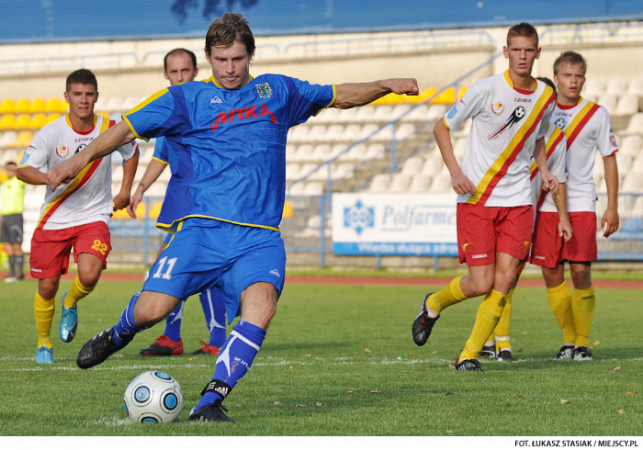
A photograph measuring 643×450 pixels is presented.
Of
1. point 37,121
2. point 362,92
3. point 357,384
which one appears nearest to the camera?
point 362,92

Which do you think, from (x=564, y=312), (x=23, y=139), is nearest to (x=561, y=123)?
(x=564, y=312)

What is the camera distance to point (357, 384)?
6.58 meters

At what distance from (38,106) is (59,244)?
24.3 meters

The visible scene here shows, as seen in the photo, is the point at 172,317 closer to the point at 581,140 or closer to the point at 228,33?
the point at 581,140

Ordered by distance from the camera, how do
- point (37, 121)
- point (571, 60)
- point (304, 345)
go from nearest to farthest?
point (571, 60), point (304, 345), point (37, 121)

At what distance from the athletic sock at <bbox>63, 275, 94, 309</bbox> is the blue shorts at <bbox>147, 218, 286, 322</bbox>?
114 inches

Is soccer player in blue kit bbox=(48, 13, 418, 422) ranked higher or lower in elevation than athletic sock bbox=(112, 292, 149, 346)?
higher

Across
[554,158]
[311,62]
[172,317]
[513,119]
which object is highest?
[311,62]

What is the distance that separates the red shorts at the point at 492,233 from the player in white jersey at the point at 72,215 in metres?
2.78

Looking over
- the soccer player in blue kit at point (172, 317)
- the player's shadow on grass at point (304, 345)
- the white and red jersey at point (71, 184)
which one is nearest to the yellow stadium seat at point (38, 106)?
the player's shadow on grass at point (304, 345)

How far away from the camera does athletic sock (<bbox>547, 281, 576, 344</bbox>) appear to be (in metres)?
8.40

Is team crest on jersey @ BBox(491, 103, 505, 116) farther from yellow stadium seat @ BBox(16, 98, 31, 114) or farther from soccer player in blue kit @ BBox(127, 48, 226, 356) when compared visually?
yellow stadium seat @ BBox(16, 98, 31, 114)

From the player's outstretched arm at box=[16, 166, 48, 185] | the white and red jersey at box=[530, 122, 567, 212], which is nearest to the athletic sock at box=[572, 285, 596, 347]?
the white and red jersey at box=[530, 122, 567, 212]

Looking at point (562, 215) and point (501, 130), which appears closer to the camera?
point (501, 130)
